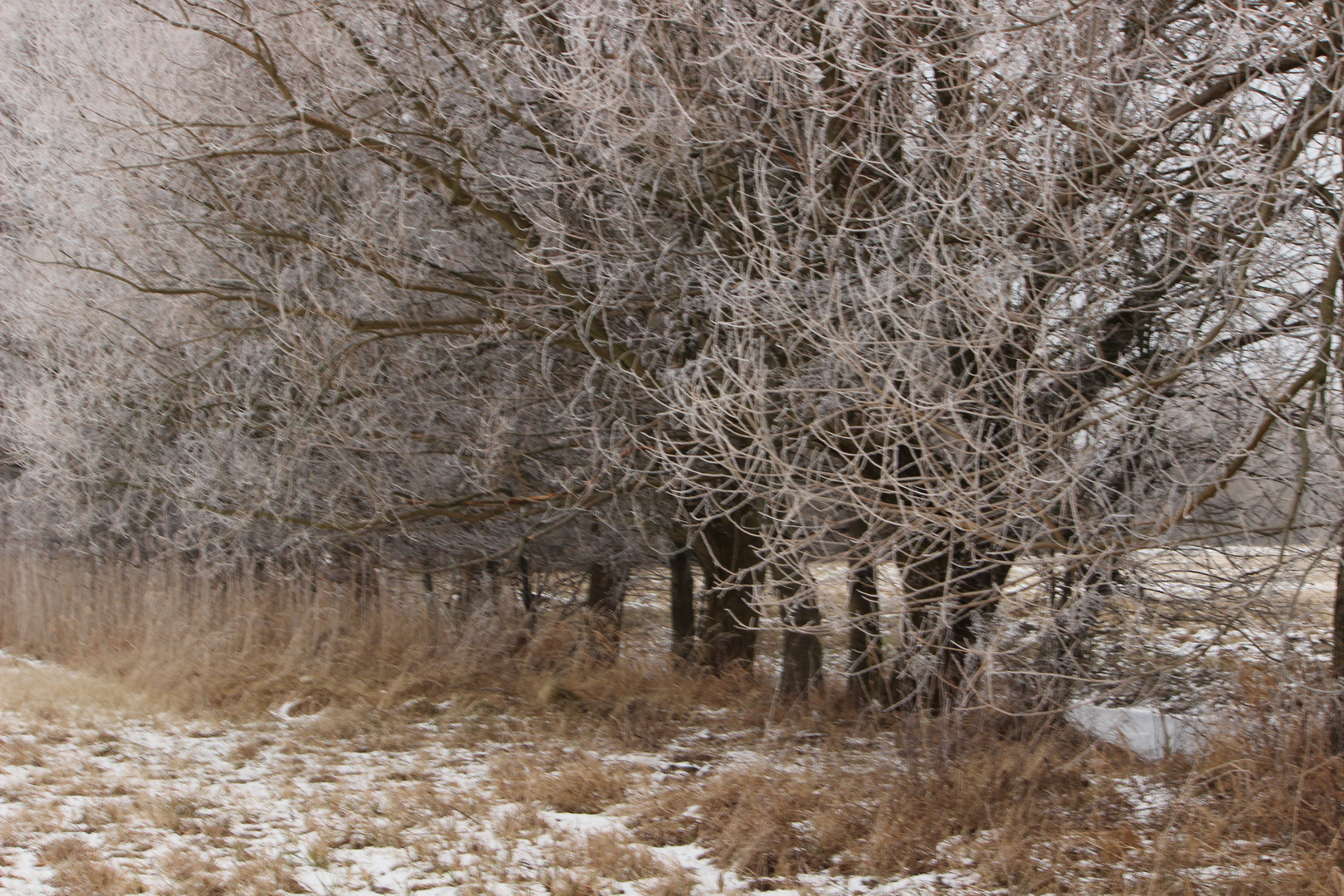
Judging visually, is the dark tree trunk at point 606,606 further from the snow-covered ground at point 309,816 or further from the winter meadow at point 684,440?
the snow-covered ground at point 309,816

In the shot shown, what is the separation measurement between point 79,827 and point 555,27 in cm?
508

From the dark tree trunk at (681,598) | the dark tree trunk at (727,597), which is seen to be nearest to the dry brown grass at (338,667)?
the dark tree trunk at (727,597)

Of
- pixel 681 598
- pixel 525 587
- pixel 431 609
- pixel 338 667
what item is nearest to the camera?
pixel 338 667

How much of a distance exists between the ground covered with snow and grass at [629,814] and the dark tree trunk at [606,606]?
1564 millimetres

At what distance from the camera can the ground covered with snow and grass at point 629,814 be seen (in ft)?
14.2

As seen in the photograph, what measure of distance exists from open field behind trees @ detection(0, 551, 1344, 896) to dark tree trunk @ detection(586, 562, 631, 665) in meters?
0.24

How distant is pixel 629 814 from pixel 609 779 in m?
0.44

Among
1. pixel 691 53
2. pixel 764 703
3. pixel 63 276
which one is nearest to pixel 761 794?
pixel 764 703

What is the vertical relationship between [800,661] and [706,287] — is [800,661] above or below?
below

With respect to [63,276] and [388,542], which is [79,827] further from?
[63,276]

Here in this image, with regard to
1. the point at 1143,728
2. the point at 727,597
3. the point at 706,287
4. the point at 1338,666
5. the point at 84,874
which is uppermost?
the point at 706,287

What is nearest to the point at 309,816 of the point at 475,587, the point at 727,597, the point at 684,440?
the point at 684,440

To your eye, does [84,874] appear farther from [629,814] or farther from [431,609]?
[431,609]

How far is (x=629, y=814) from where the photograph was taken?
5180mm
